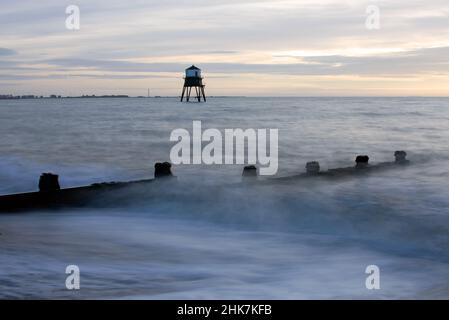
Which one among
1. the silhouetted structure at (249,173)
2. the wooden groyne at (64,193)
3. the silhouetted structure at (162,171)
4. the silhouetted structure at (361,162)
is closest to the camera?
the wooden groyne at (64,193)

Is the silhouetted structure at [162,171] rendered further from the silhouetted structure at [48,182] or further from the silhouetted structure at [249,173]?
the silhouetted structure at [48,182]

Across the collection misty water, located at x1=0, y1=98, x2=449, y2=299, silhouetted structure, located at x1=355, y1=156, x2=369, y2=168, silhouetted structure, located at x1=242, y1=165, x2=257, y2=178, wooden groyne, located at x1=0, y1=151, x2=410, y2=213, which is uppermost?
silhouetted structure, located at x1=355, y1=156, x2=369, y2=168

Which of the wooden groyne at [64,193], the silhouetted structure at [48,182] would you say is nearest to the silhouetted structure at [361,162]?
the wooden groyne at [64,193]

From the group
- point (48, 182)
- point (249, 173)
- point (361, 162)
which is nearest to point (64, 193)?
point (48, 182)

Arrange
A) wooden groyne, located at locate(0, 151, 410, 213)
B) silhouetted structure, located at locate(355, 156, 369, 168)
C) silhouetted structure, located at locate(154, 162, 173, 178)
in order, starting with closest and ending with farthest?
wooden groyne, located at locate(0, 151, 410, 213) < silhouetted structure, located at locate(154, 162, 173, 178) < silhouetted structure, located at locate(355, 156, 369, 168)

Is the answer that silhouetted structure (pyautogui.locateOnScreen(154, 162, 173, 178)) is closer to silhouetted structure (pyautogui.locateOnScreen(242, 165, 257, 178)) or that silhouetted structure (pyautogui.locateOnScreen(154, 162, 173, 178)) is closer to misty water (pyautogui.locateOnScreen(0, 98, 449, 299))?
misty water (pyautogui.locateOnScreen(0, 98, 449, 299))

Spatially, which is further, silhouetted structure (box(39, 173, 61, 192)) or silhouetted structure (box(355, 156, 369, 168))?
silhouetted structure (box(355, 156, 369, 168))

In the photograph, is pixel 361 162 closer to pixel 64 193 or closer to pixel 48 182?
pixel 64 193

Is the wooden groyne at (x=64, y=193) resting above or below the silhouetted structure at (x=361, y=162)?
below

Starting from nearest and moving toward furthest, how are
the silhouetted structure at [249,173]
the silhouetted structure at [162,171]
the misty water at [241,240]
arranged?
the misty water at [241,240] < the silhouetted structure at [162,171] < the silhouetted structure at [249,173]

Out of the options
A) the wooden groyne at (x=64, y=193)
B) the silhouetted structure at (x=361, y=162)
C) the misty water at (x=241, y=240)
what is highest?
the silhouetted structure at (x=361, y=162)

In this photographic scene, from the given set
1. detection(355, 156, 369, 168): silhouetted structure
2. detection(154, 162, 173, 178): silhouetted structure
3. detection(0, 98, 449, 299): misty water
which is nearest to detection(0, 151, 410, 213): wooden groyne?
detection(154, 162, 173, 178): silhouetted structure

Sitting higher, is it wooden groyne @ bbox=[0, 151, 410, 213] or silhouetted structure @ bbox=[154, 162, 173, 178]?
silhouetted structure @ bbox=[154, 162, 173, 178]
